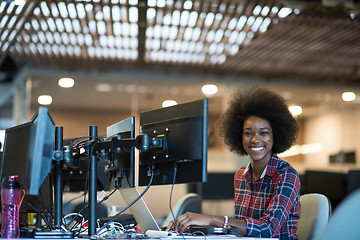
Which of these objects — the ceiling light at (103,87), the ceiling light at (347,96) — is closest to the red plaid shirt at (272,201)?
the ceiling light at (103,87)

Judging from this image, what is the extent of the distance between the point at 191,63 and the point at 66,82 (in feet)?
8.28

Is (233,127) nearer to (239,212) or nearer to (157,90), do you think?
(239,212)

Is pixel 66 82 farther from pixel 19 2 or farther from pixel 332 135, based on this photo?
pixel 332 135

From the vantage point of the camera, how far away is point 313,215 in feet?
9.47

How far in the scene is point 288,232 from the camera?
2.80 m

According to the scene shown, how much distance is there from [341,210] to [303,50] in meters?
6.94

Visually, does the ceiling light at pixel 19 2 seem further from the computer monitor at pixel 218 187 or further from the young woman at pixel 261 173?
the computer monitor at pixel 218 187

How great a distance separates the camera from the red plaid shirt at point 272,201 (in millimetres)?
2576

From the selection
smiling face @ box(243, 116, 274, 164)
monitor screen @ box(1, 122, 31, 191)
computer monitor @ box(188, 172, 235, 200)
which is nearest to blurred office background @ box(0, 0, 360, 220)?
computer monitor @ box(188, 172, 235, 200)

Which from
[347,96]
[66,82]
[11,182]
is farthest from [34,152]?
[347,96]

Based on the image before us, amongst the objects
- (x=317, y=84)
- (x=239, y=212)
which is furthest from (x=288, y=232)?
(x=317, y=84)

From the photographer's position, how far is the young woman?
253 cm

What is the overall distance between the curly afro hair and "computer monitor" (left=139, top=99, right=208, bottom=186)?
3.63 feet

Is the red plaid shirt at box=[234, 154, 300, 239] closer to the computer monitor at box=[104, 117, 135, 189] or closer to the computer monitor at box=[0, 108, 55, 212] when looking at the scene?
the computer monitor at box=[104, 117, 135, 189]
